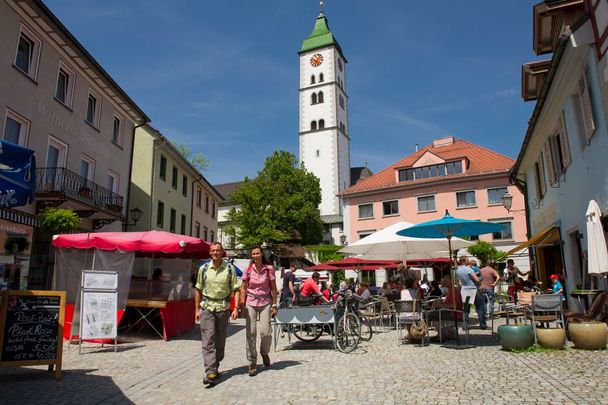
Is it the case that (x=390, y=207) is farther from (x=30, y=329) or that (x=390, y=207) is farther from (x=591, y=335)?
(x=30, y=329)

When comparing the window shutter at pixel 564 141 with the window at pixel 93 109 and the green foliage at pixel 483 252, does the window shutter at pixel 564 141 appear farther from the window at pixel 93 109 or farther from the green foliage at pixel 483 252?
the green foliage at pixel 483 252

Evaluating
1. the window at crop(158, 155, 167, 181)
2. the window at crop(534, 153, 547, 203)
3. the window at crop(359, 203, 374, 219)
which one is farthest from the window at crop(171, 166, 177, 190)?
the window at crop(534, 153, 547, 203)

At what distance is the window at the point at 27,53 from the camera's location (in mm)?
14773

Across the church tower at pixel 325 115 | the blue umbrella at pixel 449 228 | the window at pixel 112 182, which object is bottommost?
the blue umbrella at pixel 449 228

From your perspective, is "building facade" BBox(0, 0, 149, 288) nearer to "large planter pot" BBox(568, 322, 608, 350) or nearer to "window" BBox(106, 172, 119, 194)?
"window" BBox(106, 172, 119, 194)

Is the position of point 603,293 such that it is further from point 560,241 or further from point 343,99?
point 343,99

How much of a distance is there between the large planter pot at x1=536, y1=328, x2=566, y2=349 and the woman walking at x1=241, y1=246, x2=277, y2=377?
15.6 ft

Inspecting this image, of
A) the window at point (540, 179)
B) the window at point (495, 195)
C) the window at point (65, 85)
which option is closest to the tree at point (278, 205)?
the window at point (495, 195)

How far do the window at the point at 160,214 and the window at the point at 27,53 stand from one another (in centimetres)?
1171

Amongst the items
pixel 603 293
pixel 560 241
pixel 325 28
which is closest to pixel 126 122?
pixel 560 241

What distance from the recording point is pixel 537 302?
28.6 ft

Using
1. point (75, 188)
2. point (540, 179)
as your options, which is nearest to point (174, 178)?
point (75, 188)

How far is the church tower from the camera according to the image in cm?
6350

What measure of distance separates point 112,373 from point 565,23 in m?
12.1
